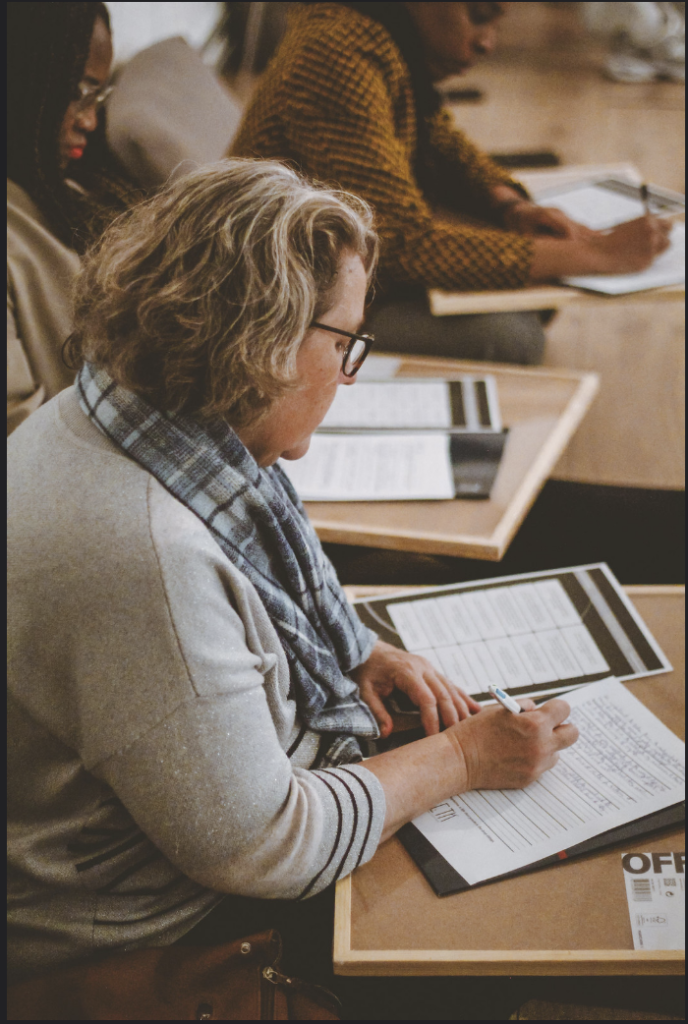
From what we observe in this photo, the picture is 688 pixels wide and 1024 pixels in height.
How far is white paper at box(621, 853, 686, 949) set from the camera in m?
0.84

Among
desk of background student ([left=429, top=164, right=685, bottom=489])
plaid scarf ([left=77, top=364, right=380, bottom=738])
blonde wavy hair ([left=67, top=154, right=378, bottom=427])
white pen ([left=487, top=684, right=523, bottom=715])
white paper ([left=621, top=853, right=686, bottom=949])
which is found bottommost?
desk of background student ([left=429, top=164, right=685, bottom=489])

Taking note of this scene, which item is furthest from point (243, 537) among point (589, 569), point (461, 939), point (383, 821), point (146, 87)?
point (146, 87)

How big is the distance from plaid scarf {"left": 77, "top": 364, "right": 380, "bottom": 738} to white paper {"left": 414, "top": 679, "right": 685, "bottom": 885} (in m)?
0.17

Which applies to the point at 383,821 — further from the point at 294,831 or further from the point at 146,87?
the point at 146,87

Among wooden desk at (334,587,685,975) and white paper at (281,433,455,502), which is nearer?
wooden desk at (334,587,685,975)

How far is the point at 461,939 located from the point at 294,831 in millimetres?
207

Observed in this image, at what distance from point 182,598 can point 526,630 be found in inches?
24.1

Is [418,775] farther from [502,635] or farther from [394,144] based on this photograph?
[394,144]

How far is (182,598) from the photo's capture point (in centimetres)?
73

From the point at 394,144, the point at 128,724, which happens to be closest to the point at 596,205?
the point at 394,144

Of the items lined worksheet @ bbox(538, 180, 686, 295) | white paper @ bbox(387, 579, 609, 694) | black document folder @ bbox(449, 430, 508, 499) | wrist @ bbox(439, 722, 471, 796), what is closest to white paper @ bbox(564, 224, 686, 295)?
lined worksheet @ bbox(538, 180, 686, 295)

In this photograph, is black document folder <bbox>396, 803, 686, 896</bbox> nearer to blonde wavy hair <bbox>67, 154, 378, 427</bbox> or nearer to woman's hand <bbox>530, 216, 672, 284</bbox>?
blonde wavy hair <bbox>67, 154, 378, 427</bbox>

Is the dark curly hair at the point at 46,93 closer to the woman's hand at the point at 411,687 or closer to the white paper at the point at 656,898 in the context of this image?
the woman's hand at the point at 411,687

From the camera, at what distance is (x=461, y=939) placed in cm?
84
